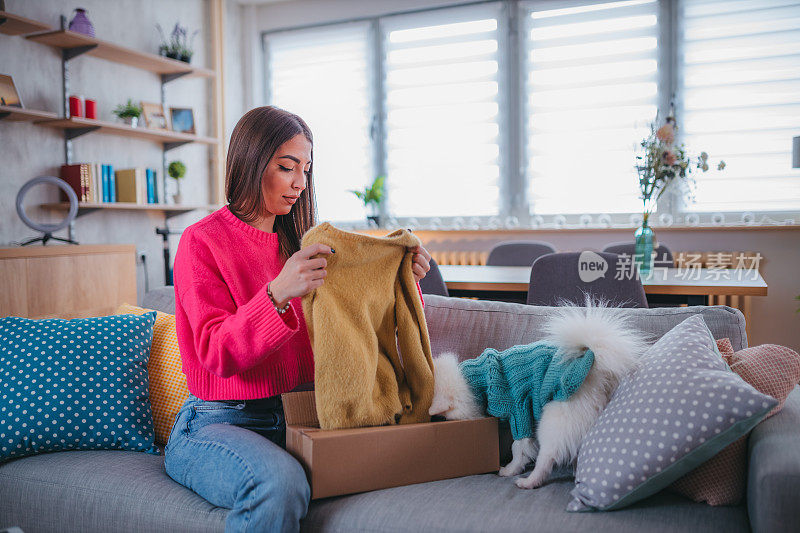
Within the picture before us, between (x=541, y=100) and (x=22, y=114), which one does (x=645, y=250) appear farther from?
(x=22, y=114)

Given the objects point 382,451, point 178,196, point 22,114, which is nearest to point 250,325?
point 382,451

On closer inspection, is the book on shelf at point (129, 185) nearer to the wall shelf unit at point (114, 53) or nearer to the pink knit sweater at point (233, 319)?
the wall shelf unit at point (114, 53)

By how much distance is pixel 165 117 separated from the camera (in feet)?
14.9

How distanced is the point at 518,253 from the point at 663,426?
8.57ft

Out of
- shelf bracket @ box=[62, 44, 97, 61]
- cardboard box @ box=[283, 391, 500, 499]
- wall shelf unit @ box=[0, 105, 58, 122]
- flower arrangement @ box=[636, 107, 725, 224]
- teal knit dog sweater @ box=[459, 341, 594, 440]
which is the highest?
shelf bracket @ box=[62, 44, 97, 61]

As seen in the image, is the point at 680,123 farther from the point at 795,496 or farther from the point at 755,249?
the point at 795,496

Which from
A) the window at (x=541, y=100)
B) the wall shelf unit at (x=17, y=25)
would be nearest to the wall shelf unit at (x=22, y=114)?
the wall shelf unit at (x=17, y=25)

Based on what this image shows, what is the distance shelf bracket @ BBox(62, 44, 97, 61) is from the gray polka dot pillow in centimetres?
388

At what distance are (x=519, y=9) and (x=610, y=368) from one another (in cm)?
412

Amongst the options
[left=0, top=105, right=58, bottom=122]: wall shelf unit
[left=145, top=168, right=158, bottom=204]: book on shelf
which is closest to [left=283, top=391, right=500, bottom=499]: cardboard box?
[left=0, top=105, right=58, bottom=122]: wall shelf unit

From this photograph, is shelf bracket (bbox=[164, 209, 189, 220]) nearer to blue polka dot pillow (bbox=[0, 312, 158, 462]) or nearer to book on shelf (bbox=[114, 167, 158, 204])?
book on shelf (bbox=[114, 167, 158, 204])

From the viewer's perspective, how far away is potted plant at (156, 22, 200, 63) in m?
4.54

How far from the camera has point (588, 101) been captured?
4.62 metres

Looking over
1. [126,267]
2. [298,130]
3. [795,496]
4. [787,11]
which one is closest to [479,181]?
[787,11]
